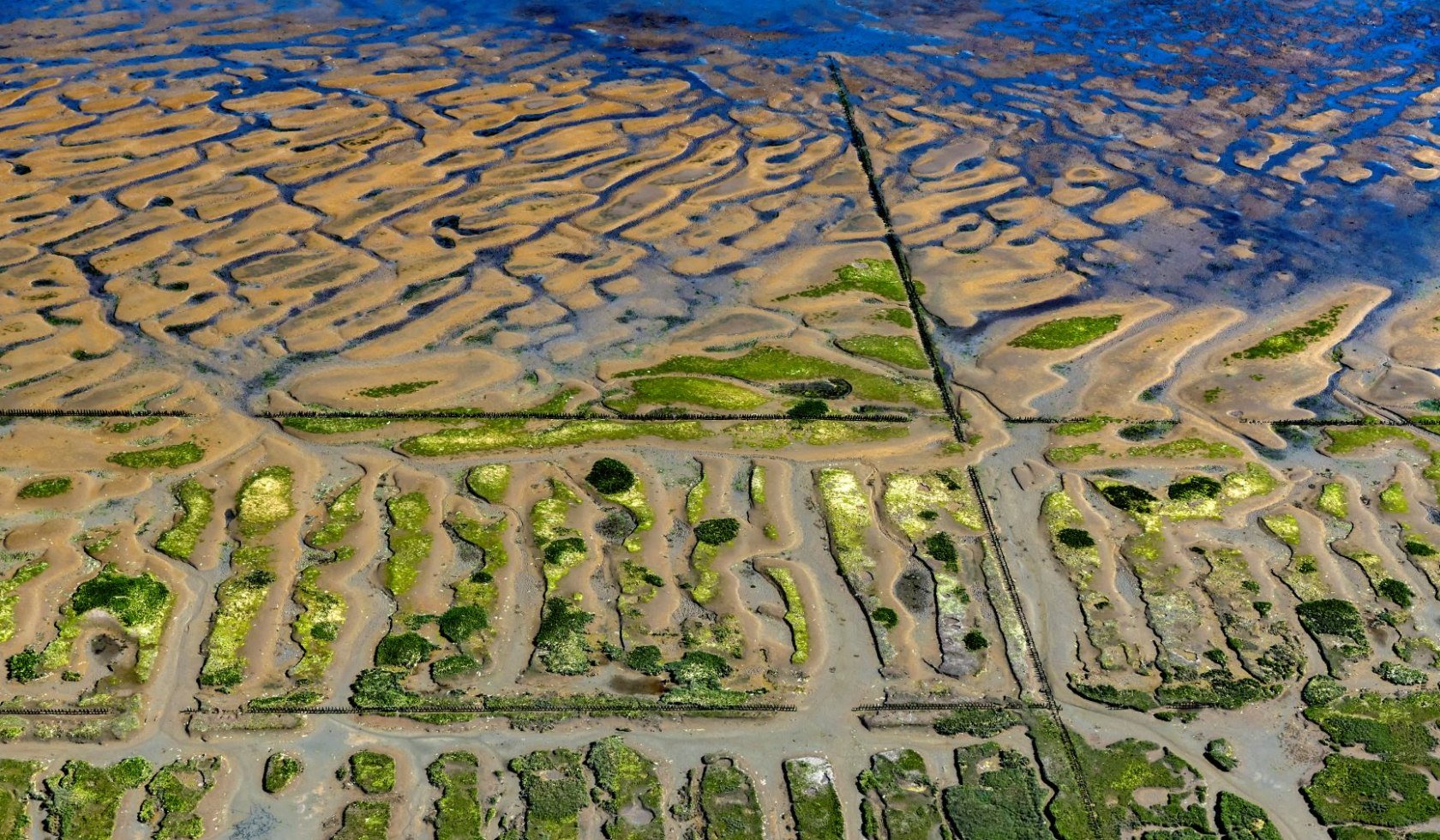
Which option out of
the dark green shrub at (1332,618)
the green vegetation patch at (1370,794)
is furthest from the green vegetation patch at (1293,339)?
the green vegetation patch at (1370,794)

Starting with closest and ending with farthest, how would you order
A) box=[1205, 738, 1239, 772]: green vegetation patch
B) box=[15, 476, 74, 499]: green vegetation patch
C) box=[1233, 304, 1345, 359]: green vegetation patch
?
box=[1205, 738, 1239, 772]: green vegetation patch
box=[15, 476, 74, 499]: green vegetation patch
box=[1233, 304, 1345, 359]: green vegetation patch

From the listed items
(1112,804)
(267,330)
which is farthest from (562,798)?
(267,330)

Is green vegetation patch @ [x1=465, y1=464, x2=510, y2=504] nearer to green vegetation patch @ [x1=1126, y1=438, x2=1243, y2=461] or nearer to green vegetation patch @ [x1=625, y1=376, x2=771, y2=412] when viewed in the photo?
green vegetation patch @ [x1=625, y1=376, x2=771, y2=412]

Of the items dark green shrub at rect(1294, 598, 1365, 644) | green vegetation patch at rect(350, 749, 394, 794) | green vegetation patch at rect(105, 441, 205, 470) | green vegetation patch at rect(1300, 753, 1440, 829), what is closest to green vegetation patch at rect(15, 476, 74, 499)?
green vegetation patch at rect(105, 441, 205, 470)

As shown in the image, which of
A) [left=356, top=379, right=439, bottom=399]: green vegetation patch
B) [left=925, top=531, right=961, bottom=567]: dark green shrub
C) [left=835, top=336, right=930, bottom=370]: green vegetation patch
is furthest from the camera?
[left=835, top=336, right=930, bottom=370]: green vegetation patch

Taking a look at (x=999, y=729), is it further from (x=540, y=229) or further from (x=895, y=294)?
(x=540, y=229)

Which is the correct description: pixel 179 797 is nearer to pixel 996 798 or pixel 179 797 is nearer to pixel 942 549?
pixel 996 798
